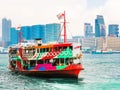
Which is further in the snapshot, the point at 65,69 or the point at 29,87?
the point at 65,69

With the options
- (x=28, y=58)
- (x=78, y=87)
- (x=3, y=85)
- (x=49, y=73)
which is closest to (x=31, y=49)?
(x=28, y=58)

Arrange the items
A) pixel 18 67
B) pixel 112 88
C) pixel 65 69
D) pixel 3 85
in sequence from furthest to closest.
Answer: pixel 18 67
pixel 65 69
pixel 3 85
pixel 112 88

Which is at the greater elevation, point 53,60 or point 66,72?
point 53,60

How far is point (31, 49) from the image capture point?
172ft

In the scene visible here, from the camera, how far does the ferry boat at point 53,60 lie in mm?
48250

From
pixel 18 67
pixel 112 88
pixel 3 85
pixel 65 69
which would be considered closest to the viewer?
pixel 112 88

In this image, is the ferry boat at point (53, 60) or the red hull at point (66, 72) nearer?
the red hull at point (66, 72)

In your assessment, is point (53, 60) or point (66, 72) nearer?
point (66, 72)

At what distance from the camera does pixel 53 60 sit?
49.5m

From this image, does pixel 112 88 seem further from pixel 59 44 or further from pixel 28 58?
pixel 28 58

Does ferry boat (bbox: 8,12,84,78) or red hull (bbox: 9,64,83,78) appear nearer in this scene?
red hull (bbox: 9,64,83,78)

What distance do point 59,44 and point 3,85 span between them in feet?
31.3

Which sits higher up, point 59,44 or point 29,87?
point 59,44

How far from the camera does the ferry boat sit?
158 ft
